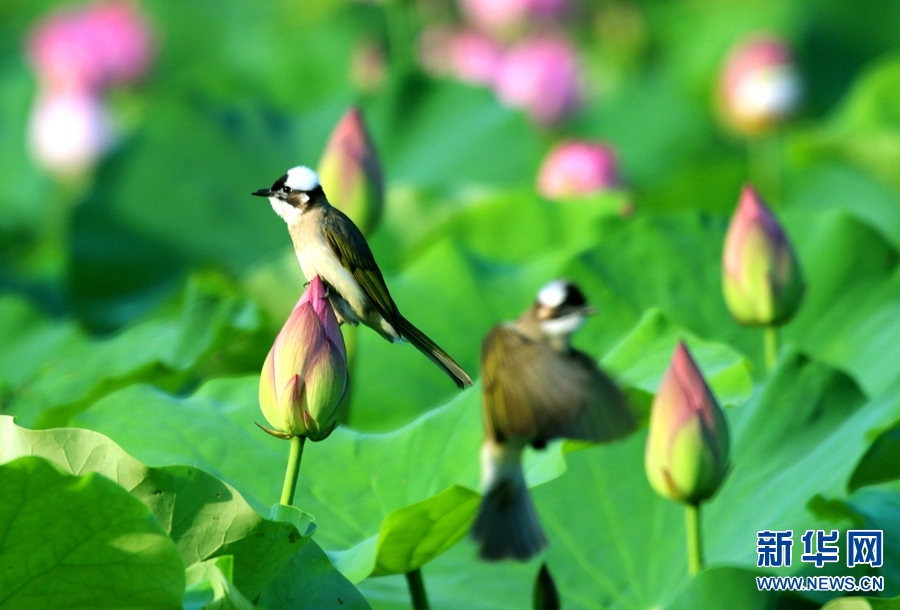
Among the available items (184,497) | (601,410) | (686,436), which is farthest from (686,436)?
(184,497)

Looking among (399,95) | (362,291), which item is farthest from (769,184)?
(362,291)

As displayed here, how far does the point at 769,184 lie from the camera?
433 cm

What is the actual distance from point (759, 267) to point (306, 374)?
98 centimetres

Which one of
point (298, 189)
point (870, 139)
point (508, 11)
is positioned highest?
point (508, 11)

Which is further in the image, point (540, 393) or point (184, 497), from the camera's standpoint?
point (184, 497)

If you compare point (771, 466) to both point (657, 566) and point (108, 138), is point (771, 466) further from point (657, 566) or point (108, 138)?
point (108, 138)

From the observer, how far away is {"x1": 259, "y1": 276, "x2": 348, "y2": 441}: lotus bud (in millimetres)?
1495

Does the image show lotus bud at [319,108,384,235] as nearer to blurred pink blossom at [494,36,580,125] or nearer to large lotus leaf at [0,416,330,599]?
large lotus leaf at [0,416,330,599]

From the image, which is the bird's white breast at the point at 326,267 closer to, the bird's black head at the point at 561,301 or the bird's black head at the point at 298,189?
the bird's black head at the point at 298,189

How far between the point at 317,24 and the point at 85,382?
384 centimetres

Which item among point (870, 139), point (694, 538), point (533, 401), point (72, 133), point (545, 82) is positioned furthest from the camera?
point (545, 82)

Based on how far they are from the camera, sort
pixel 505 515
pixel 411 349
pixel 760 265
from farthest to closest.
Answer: pixel 411 349 < pixel 760 265 < pixel 505 515

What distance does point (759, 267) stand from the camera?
2123 mm

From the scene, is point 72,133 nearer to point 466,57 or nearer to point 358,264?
point 466,57
